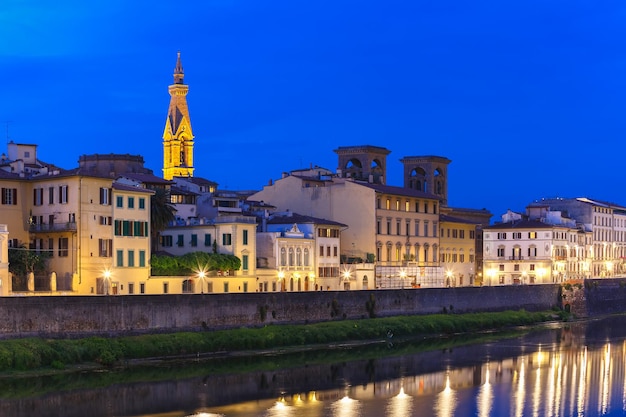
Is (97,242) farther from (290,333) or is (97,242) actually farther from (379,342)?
(379,342)

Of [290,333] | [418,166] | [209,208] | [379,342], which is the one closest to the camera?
[290,333]

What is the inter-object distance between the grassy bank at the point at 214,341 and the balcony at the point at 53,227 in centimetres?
1139

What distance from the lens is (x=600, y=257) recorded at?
434 feet

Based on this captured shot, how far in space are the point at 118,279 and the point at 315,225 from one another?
68.8 ft

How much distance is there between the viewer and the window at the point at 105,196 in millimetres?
67875

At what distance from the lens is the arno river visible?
45125mm

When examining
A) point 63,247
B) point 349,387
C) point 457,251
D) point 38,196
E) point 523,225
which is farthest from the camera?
point 523,225

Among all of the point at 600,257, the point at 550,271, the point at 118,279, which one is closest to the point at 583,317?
the point at 550,271

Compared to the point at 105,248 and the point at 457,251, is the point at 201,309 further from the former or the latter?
the point at 457,251

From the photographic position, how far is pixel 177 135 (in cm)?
13512

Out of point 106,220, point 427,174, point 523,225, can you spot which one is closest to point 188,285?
point 106,220

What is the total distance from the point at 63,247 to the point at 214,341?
1264cm

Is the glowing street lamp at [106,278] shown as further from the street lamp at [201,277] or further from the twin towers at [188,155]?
the twin towers at [188,155]

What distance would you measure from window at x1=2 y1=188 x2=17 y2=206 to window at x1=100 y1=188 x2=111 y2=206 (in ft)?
17.5
